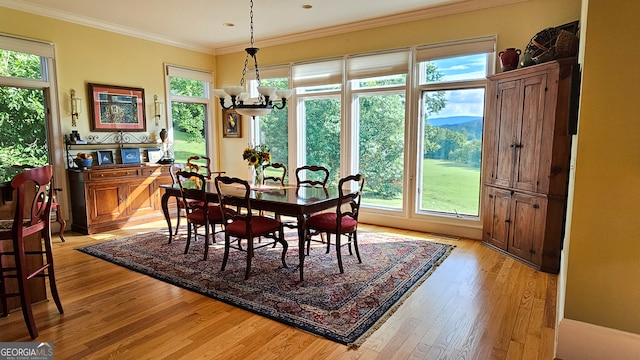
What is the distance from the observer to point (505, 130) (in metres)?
4.10

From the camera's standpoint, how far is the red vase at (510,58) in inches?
158

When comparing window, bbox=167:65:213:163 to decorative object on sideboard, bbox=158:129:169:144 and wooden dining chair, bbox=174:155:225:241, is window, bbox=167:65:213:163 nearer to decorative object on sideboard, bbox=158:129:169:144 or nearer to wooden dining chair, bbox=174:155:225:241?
decorative object on sideboard, bbox=158:129:169:144

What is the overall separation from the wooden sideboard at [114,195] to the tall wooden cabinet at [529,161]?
4.76 meters

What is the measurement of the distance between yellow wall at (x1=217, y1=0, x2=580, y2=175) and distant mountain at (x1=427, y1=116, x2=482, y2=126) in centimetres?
90

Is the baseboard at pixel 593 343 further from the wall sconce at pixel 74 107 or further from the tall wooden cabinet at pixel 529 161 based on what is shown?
the wall sconce at pixel 74 107

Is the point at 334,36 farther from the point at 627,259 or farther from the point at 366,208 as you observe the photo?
the point at 627,259

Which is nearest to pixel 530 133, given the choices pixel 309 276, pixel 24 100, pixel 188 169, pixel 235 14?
pixel 309 276

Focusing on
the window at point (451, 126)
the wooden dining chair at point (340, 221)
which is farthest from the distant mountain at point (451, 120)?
the wooden dining chair at point (340, 221)

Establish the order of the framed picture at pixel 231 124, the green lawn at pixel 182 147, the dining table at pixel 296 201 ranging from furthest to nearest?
the framed picture at pixel 231 124
the green lawn at pixel 182 147
the dining table at pixel 296 201

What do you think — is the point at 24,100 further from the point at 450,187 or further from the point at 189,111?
the point at 450,187

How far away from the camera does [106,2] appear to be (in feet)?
14.7

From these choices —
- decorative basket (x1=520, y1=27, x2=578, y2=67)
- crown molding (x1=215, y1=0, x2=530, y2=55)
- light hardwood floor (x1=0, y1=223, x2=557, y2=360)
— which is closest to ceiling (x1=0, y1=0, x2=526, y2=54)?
crown molding (x1=215, y1=0, x2=530, y2=55)

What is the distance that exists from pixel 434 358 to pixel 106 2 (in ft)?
17.0

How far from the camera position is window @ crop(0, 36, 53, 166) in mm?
4531
